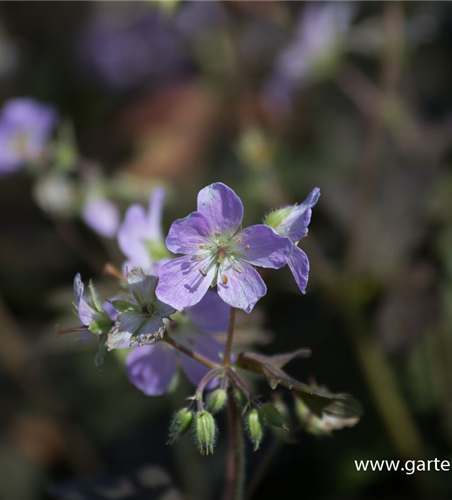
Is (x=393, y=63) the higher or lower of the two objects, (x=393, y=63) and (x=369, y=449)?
the higher

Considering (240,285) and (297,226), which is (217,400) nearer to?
(240,285)

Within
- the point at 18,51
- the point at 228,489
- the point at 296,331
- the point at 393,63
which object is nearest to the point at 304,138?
the point at 393,63

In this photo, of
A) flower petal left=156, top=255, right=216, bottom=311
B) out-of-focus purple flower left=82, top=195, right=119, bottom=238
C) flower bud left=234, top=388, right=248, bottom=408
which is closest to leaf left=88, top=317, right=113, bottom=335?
flower petal left=156, top=255, right=216, bottom=311

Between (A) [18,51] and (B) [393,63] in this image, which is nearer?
(B) [393,63]

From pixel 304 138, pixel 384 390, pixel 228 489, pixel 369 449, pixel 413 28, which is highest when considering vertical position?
pixel 413 28

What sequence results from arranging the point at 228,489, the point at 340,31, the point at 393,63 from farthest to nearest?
the point at 340,31 → the point at 393,63 → the point at 228,489

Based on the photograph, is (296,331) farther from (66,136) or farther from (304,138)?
(304,138)

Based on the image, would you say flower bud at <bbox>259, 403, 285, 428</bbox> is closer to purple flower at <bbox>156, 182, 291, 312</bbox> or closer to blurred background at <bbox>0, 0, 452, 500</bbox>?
→ purple flower at <bbox>156, 182, 291, 312</bbox>

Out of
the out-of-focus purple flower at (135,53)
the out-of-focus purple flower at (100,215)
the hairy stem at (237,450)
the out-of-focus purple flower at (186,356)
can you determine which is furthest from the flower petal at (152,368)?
the out-of-focus purple flower at (135,53)
